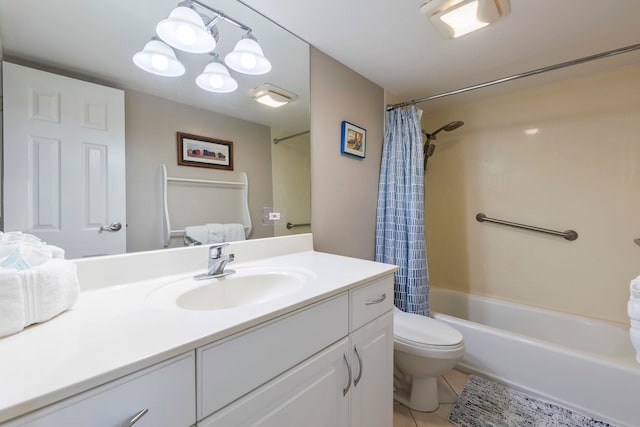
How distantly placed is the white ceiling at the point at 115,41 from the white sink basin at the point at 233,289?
0.73 meters

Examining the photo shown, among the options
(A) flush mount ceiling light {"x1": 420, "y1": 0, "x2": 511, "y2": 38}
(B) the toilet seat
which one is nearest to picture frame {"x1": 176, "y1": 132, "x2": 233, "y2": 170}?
(A) flush mount ceiling light {"x1": 420, "y1": 0, "x2": 511, "y2": 38}

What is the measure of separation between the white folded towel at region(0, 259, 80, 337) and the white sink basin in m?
0.18

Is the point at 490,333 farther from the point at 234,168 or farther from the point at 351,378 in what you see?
the point at 234,168

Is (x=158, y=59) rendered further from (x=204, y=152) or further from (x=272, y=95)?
(x=272, y=95)

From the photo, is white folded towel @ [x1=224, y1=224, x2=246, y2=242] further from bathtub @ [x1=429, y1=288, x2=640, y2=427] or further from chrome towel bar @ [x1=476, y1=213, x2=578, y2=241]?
chrome towel bar @ [x1=476, y1=213, x2=578, y2=241]

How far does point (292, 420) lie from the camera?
2.26ft

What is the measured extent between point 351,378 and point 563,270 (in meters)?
2.00

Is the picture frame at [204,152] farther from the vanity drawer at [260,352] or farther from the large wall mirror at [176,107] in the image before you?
the vanity drawer at [260,352]

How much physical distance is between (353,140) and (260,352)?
141cm

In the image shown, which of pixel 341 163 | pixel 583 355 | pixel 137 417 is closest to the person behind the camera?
pixel 137 417

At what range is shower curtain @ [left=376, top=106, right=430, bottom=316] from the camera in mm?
1776

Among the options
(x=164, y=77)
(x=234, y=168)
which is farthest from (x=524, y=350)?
(x=164, y=77)

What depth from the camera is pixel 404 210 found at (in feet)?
6.02

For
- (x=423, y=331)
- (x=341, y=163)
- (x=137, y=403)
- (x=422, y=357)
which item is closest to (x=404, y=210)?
(x=341, y=163)
